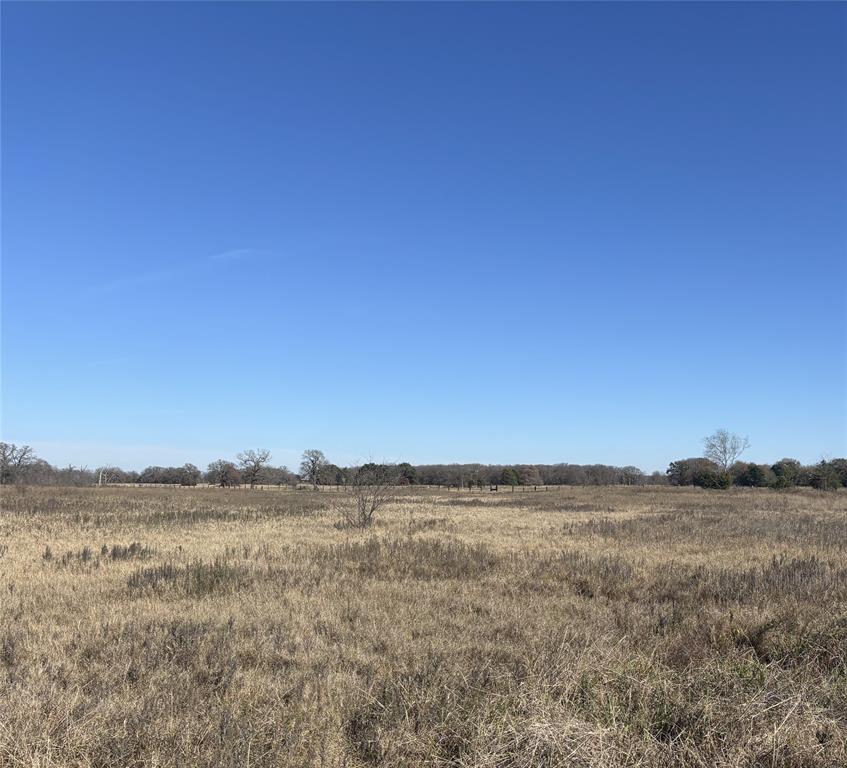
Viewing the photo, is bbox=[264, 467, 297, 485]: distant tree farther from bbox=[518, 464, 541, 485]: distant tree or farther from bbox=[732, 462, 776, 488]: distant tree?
bbox=[732, 462, 776, 488]: distant tree

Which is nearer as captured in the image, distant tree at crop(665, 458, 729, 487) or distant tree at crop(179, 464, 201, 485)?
distant tree at crop(665, 458, 729, 487)

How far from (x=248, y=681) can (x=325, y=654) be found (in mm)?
1191

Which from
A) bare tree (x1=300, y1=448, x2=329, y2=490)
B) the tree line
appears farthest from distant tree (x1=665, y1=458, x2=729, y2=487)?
bare tree (x1=300, y1=448, x2=329, y2=490)

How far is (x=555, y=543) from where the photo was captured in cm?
1800

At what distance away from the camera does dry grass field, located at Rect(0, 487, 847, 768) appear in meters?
4.13

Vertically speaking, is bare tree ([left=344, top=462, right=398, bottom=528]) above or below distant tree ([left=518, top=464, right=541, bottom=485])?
above

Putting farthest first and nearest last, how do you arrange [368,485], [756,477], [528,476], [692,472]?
[528,476] → [692,472] → [756,477] → [368,485]

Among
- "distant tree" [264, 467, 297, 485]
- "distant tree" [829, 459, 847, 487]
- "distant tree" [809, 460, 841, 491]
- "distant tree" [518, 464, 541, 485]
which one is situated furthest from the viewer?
"distant tree" [264, 467, 297, 485]

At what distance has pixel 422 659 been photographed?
21.4ft

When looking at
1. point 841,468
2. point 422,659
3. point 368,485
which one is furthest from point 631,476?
point 422,659

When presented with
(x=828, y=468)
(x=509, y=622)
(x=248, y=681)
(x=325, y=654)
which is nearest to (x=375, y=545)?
(x=509, y=622)

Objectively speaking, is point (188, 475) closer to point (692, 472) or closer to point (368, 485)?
point (692, 472)

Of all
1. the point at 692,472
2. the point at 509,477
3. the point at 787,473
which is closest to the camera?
the point at 787,473

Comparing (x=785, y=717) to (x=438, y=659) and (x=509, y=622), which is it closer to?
(x=438, y=659)
